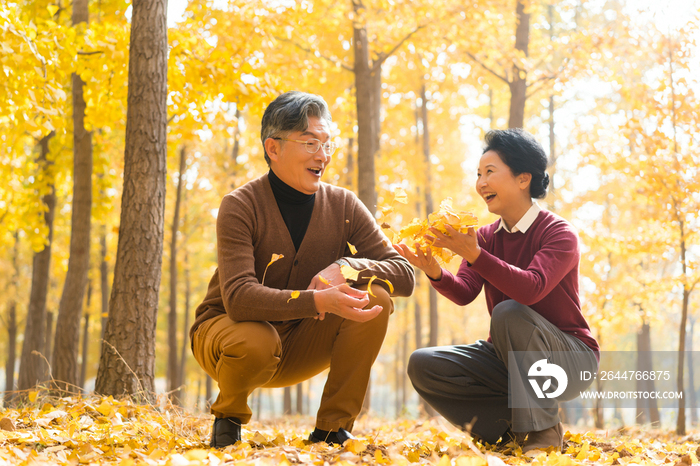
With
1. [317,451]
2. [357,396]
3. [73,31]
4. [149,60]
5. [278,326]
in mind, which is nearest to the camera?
[317,451]

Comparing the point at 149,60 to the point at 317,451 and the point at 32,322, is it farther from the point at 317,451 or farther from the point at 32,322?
the point at 32,322

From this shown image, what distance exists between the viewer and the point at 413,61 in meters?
9.48

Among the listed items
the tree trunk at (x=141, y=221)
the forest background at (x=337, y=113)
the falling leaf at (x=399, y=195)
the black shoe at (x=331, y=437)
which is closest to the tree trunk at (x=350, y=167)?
the forest background at (x=337, y=113)

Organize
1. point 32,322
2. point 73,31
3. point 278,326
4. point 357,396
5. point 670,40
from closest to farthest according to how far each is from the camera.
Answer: point 357,396, point 278,326, point 73,31, point 670,40, point 32,322

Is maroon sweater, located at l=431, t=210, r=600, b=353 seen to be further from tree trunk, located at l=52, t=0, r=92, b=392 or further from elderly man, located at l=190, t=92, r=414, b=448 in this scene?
tree trunk, located at l=52, t=0, r=92, b=392

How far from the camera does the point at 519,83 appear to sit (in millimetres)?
6734

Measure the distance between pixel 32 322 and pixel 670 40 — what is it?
9.07 metres

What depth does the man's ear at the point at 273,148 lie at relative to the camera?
8.96 ft

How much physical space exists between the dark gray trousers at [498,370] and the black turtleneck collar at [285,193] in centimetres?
112

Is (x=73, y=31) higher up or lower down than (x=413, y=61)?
lower down

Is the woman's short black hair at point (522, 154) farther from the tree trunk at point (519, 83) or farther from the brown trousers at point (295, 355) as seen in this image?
the tree trunk at point (519, 83)

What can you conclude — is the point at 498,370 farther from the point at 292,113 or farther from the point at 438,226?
the point at 292,113

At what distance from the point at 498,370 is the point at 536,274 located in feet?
2.04

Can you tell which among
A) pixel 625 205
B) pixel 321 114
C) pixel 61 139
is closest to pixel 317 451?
pixel 321 114
